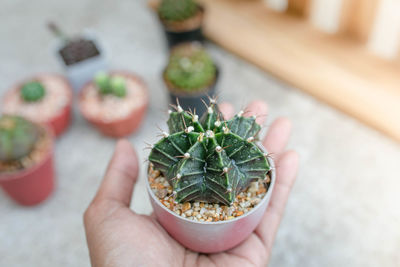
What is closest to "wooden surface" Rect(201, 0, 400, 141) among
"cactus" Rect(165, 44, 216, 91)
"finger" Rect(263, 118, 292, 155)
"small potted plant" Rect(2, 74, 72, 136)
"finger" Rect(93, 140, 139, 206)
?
"cactus" Rect(165, 44, 216, 91)

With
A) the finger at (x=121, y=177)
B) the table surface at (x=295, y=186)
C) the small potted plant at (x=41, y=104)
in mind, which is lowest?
the table surface at (x=295, y=186)

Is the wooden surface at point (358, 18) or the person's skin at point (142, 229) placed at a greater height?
the wooden surface at point (358, 18)

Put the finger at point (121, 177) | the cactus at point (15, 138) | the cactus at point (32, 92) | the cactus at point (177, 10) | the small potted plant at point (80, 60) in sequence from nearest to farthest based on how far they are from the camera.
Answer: the finger at point (121, 177)
the cactus at point (15, 138)
the cactus at point (32, 92)
the small potted plant at point (80, 60)
the cactus at point (177, 10)

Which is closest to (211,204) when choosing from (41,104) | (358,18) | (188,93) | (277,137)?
(277,137)

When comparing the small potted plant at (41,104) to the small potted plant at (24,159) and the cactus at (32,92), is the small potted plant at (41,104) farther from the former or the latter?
the small potted plant at (24,159)


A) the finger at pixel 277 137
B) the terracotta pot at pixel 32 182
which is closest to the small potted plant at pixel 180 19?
the terracotta pot at pixel 32 182

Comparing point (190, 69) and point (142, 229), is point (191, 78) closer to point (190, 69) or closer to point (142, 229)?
point (190, 69)
